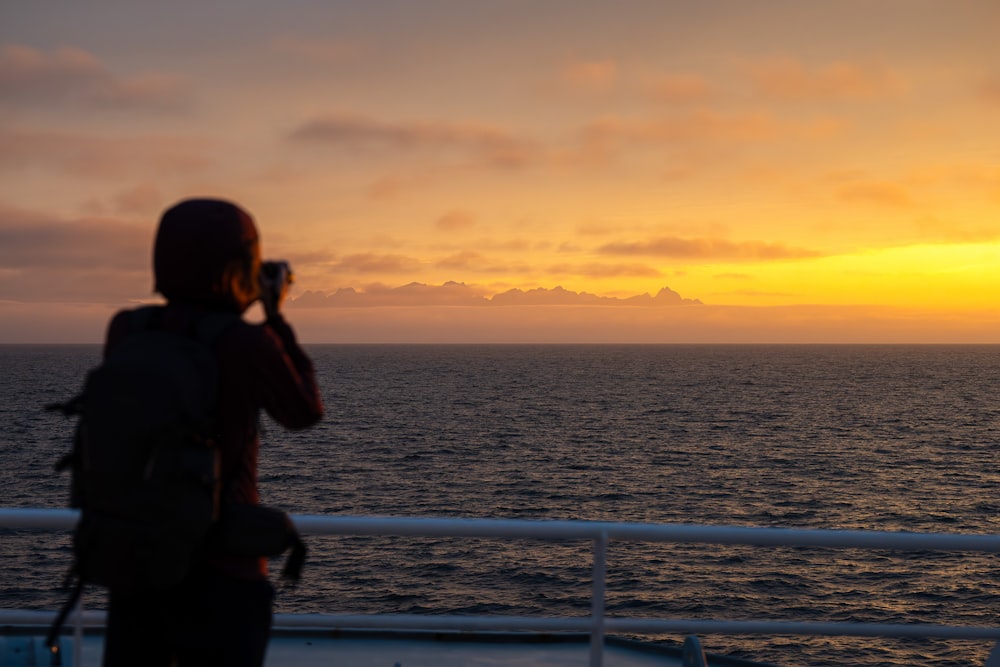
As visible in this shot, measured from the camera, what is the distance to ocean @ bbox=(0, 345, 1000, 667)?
22.7m

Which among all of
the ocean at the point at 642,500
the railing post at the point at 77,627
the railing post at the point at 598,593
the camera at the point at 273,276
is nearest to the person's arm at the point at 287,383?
the camera at the point at 273,276

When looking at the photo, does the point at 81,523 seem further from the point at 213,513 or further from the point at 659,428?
the point at 659,428

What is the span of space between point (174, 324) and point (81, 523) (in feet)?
1.55

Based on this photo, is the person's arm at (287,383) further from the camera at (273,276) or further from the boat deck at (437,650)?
the boat deck at (437,650)

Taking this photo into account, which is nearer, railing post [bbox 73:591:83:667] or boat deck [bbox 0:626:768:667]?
railing post [bbox 73:591:83:667]

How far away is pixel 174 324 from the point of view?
6.39 feet

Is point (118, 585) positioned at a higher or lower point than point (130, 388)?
lower

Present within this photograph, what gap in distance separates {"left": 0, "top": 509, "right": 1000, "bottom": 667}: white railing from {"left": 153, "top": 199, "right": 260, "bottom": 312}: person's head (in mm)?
1053

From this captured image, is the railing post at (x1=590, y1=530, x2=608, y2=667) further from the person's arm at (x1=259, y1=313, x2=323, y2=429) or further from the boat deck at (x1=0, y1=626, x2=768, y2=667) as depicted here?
the boat deck at (x1=0, y1=626, x2=768, y2=667)

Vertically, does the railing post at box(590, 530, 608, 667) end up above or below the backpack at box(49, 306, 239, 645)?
below

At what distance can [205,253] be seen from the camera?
1.94m

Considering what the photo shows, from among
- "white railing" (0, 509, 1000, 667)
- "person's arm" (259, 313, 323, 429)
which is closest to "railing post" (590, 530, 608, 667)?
"white railing" (0, 509, 1000, 667)

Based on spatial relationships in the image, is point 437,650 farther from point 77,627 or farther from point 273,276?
point 273,276

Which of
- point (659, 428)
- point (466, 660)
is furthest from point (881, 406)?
point (466, 660)
